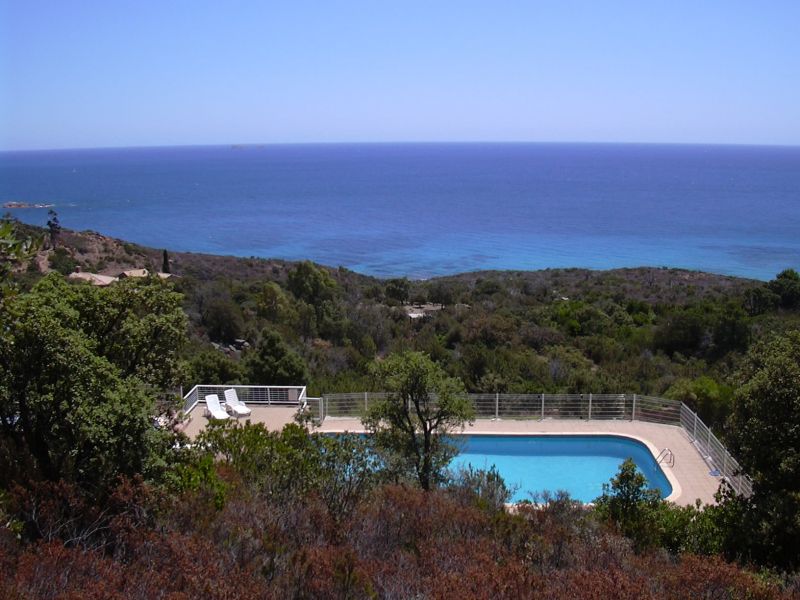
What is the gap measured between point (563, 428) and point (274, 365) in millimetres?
6849

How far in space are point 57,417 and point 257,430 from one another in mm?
3486

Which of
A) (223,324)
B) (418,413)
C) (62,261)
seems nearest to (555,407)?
(418,413)

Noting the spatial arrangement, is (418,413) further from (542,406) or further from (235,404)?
(235,404)

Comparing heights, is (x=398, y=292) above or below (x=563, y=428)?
below

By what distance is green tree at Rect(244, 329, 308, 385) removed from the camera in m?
16.6

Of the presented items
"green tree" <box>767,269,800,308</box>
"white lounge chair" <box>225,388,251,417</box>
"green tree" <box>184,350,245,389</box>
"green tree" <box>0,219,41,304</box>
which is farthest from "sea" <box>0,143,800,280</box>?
"green tree" <box>0,219,41,304</box>

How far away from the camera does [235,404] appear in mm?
15273

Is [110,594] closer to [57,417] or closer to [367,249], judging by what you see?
[57,417]

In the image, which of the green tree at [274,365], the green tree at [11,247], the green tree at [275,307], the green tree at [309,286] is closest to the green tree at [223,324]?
the green tree at [275,307]

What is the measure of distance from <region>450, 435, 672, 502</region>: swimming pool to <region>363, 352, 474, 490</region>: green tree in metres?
2.93

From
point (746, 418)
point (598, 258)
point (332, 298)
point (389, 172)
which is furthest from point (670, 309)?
point (389, 172)

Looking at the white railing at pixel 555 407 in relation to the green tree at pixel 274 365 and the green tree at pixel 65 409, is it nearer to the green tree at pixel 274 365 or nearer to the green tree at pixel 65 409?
the green tree at pixel 274 365

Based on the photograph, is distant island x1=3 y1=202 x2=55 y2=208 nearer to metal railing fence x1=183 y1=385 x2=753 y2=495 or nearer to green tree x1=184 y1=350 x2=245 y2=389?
green tree x1=184 y1=350 x2=245 y2=389

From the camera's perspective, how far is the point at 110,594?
4297 mm
